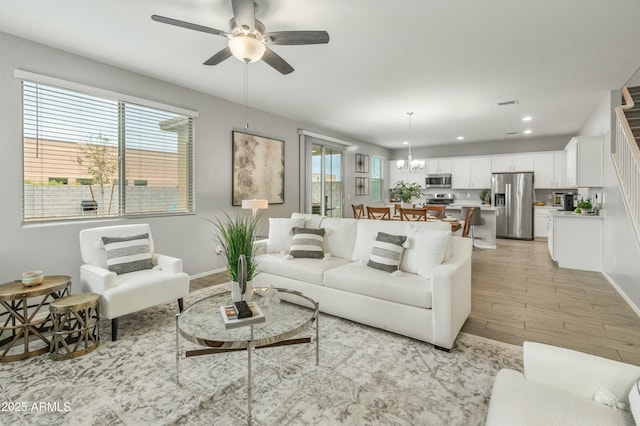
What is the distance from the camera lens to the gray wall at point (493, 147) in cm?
791

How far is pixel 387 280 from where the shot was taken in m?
2.70

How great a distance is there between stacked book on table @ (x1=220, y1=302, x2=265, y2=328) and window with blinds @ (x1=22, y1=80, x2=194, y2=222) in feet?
8.21

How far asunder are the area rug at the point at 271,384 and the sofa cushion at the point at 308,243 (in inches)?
42.9

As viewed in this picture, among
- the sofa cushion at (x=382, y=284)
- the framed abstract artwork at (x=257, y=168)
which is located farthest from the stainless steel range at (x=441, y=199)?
the sofa cushion at (x=382, y=284)

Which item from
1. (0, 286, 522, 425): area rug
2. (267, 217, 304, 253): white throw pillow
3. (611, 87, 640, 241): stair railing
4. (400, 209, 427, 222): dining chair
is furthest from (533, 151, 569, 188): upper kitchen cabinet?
(267, 217, 304, 253): white throw pillow

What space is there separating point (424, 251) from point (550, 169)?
701 cm

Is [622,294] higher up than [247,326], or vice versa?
[247,326]

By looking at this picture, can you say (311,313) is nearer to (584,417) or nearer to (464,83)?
(584,417)

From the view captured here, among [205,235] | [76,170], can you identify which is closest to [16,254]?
[76,170]

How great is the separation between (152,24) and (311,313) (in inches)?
110

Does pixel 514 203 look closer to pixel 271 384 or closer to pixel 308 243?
pixel 308 243

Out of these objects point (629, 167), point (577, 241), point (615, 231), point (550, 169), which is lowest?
point (577, 241)

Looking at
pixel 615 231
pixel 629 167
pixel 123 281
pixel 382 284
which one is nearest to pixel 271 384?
pixel 382 284

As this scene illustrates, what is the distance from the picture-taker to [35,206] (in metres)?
3.09
